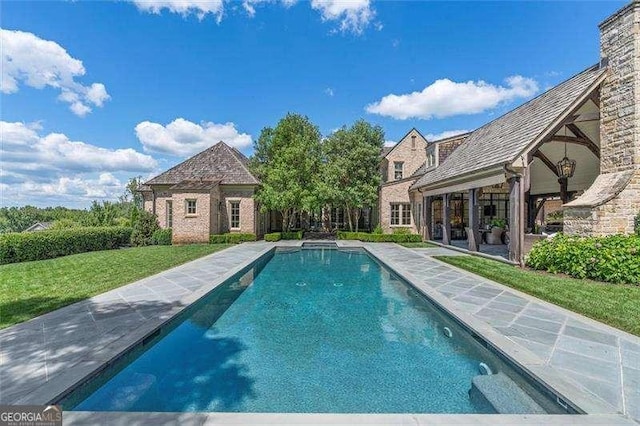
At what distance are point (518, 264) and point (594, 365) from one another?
7.49m

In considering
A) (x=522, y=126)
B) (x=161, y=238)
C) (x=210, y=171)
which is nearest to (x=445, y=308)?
(x=522, y=126)

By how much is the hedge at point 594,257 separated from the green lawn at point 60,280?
12838 millimetres

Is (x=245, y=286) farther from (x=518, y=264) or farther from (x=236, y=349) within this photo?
(x=518, y=264)

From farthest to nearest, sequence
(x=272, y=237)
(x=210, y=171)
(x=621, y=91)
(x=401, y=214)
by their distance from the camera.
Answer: (x=210, y=171)
(x=401, y=214)
(x=272, y=237)
(x=621, y=91)

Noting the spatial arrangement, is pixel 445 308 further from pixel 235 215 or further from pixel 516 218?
pixel 235 215

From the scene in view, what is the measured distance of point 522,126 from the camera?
466 inches

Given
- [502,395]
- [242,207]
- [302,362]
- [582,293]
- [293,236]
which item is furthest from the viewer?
[293,236]

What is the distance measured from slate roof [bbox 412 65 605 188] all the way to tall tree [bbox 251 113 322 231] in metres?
9.51

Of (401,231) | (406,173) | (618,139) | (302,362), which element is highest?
(406,173)

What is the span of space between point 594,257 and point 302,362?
8815 millimetres

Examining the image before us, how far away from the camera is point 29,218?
2328 inches

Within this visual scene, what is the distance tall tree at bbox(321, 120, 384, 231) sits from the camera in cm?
2188

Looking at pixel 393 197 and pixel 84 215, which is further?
pixel 84 215

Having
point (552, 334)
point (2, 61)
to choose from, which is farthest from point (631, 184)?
point (2, 61)
